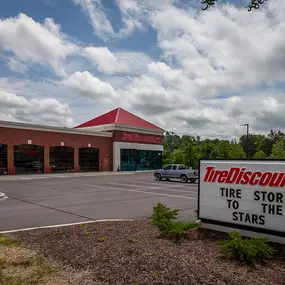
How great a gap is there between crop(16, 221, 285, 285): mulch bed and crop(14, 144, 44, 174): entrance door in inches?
1182

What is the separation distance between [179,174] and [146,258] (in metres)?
22.3

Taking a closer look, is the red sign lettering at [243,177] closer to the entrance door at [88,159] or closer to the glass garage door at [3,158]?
the glass garage door at [3,158]

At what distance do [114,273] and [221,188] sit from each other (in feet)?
9.94

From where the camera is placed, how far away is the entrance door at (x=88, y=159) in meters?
41.6

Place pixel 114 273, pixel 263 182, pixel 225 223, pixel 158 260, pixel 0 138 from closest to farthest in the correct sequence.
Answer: pixel 114 273 < pixel 158 260 < pixel 263 182 < pixel 225 223 < pixel 0 138

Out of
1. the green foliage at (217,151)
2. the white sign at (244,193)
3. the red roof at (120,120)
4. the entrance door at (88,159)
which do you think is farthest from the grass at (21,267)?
the red roof at (120,120)

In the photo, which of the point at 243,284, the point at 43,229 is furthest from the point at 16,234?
the point at 243,284

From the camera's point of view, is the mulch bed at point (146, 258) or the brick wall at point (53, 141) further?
the brick wall at point (53, 141)

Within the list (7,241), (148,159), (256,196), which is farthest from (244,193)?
(148,159)

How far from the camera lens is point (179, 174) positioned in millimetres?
27062

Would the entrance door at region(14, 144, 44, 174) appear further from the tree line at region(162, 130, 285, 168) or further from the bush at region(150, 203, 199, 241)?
the bush at region(150, 203, 199, 241)

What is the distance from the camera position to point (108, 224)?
7.87 metres

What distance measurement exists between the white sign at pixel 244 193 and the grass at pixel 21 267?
138 inches

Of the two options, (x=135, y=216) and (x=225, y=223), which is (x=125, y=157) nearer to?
(x=135, y=216)
